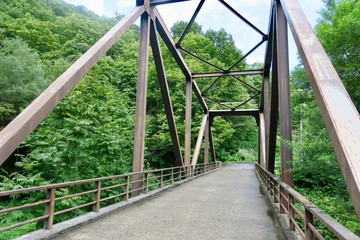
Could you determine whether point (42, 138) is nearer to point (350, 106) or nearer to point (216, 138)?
point (350, 106)

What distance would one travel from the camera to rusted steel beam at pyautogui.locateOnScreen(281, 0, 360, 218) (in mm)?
1775

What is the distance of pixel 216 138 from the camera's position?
29.0 meters

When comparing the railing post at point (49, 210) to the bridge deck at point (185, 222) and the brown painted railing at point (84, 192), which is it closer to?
the brown painted railing at point (84, 192)

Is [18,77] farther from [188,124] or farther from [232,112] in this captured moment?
[232,112]

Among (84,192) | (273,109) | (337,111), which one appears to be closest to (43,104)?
(84,192)

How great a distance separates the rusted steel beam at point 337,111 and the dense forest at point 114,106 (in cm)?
181

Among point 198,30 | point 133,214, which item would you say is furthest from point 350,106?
point 198,30

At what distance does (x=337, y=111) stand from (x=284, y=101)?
390cm

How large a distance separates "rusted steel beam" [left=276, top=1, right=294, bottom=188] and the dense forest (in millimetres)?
233

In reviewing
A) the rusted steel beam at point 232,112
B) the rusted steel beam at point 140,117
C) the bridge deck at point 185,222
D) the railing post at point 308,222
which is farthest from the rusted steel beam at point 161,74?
the rusted steel beam at point 232,112

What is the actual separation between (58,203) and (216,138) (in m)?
21.7

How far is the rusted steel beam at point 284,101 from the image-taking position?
5.58 m

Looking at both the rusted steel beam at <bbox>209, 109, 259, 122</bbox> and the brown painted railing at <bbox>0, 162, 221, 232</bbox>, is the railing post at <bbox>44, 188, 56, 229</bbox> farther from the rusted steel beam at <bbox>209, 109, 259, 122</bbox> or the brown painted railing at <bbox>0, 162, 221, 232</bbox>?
the rusted steel beam at <bbox>209, 109, 259, 122</bbox>

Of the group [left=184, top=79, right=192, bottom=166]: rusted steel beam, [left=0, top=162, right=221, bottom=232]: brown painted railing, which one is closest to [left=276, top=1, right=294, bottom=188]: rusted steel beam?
[left=0, top=162, right=221, bottom=232]: brown painted railing
